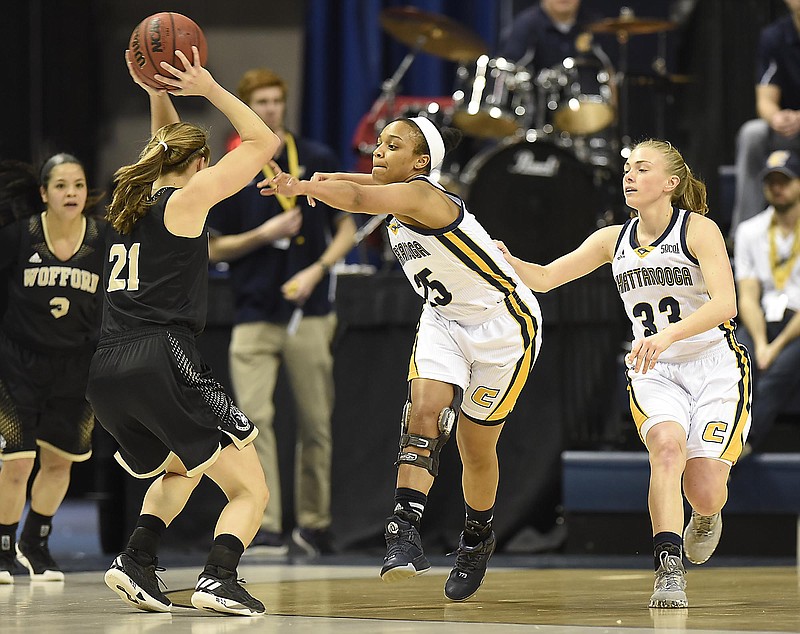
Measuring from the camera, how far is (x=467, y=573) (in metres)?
4.98

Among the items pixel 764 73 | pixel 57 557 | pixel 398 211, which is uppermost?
pixel 764 73

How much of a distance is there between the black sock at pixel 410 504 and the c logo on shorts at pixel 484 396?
47 centimetres

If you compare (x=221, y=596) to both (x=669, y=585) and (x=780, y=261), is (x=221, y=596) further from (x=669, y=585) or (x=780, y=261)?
(x=780, y=261)

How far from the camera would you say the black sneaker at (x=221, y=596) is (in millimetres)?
4277

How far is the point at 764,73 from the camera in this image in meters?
8.84

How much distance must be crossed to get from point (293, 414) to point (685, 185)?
12.1 feet

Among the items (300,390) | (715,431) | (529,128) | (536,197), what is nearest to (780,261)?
(536,197)

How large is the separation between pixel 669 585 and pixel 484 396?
93 cm

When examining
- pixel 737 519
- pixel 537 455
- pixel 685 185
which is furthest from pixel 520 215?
pixel 685 185

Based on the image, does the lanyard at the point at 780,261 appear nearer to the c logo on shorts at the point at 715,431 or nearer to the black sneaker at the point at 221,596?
the c logo on shorts at the point at 715,431

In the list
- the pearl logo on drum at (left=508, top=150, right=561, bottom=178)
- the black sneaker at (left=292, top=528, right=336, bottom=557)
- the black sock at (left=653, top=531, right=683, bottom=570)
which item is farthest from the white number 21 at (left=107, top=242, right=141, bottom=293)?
the pearl logo on drum at (left=508, top=150, right=561, bottom=178)

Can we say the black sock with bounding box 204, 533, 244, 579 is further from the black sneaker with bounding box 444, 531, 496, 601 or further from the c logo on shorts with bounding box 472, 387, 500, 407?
the c logo on shorts with bounding box 472, 387, 500, 407

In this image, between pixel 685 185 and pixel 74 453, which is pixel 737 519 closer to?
pixel 685 185

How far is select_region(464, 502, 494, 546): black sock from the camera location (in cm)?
502
